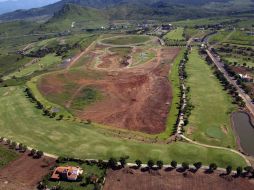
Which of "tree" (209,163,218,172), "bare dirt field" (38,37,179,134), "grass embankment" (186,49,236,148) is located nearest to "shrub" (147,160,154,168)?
"tree" (209,163,218,172)

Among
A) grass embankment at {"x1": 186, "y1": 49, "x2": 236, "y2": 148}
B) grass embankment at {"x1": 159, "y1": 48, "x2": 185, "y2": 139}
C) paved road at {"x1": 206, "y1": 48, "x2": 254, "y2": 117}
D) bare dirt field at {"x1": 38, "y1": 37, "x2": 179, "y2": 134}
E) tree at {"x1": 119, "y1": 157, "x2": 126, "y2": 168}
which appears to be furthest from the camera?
paved road at {"x1": 206, "y1": 48, "x2": 254, "y2": 117}

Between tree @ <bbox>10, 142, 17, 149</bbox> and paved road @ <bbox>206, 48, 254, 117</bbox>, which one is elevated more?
paved road @ <bbox>206, 48, 254, 117</bbox>

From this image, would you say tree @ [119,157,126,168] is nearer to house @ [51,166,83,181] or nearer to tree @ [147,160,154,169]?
tree @ [147,160,154,169]

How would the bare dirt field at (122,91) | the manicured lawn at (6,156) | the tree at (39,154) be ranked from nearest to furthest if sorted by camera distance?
the manicured lawn at (6,156)
the tree at (39,154)
the bare dirt field at (122,91)

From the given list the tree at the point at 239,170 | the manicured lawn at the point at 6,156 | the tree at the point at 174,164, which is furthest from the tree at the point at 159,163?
the manicured lawn at the point at 6,156

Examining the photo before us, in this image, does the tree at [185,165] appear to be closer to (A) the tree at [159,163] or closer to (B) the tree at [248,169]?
(A) the tree at [159,163]

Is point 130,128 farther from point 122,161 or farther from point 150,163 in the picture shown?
point 150,163
